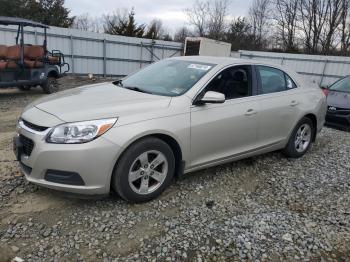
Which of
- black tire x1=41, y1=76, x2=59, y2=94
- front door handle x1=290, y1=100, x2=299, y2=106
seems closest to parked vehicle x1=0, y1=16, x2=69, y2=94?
black tire x1=41, y1=76, x2=59, y2=94

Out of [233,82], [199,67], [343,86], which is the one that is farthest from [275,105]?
[343,86]

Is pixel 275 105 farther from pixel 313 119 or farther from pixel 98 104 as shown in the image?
pixel 98 104

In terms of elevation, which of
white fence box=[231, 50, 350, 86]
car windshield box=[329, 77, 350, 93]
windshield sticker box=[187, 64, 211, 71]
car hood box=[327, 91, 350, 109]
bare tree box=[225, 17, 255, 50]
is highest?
bare tree box=[225, 17, 255, 50]

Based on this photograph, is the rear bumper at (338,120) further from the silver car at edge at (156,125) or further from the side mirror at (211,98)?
the side mirror at (211,98)

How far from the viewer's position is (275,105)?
4648 millimetres

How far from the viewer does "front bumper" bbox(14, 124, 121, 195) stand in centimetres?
302

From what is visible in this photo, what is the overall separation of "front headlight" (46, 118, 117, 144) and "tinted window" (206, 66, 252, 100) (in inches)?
58.4

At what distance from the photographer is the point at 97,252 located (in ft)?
9.20

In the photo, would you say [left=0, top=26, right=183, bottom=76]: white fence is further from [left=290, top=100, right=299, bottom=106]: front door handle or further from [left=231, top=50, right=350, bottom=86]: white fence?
[left=290, top=100, right=299, bottom=106]: front door handle

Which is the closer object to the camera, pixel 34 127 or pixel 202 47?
pixel 34 127

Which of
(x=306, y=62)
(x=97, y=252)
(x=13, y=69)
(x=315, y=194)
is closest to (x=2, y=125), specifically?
(x=13, y=69)

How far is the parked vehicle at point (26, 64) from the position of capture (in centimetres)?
978

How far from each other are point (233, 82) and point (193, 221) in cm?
191

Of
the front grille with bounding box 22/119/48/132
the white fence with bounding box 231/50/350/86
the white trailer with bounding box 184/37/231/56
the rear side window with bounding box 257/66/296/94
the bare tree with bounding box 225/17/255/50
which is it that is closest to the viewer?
the front grille with bounding box 22/119/48/132
